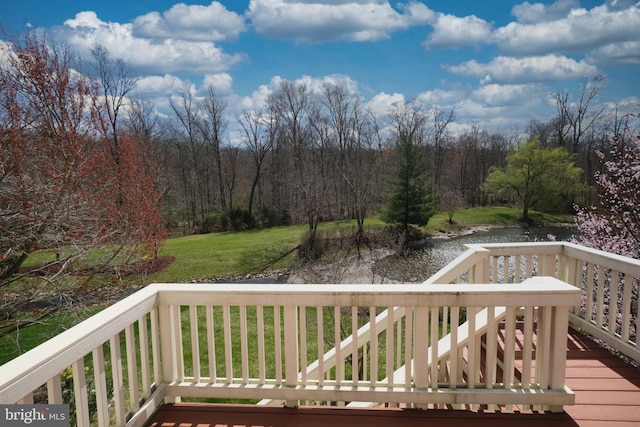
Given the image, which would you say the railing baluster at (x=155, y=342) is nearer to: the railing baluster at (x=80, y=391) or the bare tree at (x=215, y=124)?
the railing baluster at (x=80, y=391)

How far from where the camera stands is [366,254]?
17.7 m

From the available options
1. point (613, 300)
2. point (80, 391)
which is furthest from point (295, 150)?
point (80, 391)

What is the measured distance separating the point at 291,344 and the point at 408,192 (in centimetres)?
1939

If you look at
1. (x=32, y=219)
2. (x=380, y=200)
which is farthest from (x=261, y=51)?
(x=32, y=219)

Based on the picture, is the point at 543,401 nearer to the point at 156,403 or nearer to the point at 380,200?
the point at 156,403

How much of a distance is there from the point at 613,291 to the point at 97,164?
25.8 ft

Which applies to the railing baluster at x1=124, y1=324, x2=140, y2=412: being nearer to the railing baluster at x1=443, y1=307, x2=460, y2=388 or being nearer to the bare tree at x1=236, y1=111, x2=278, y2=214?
the railing baluster at x1=443, y1=307, x2=460, y2=388

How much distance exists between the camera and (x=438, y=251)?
18.7 metres

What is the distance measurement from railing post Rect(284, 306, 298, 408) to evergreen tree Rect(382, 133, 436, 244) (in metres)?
19.1

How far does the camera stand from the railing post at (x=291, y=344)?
210 centimetres

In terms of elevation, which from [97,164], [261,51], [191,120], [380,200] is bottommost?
[380,200]

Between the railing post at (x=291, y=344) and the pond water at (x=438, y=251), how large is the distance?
10069mm

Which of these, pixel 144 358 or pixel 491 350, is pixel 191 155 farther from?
pixel 491 350

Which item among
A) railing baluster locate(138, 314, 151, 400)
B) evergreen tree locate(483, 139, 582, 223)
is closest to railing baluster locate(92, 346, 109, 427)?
railing baluster locate(138, 314, 151, 400)
